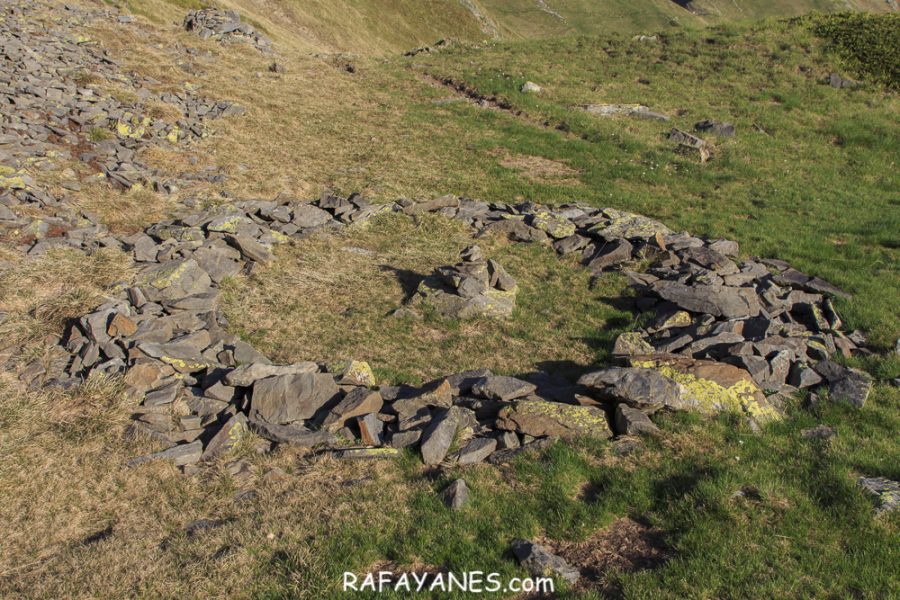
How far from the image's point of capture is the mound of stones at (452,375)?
1006 cm

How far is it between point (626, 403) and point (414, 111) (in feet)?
86.5

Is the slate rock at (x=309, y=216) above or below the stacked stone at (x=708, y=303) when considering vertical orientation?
below

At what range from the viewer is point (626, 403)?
10.4m

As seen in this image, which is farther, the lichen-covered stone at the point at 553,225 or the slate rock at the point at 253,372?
the lichen-covered stone at the point at 553,225

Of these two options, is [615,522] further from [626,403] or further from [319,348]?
[319,348]

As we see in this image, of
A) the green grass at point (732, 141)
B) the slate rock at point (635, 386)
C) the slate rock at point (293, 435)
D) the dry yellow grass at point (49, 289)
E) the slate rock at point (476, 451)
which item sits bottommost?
the dry yellow grass at point (49, 289)

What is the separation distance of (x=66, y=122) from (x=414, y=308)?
1725 cm

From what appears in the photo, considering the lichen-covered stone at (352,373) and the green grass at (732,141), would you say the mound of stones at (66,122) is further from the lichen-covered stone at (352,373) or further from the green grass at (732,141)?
the green grass at (732,141)

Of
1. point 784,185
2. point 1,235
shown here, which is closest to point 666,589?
point 1,235

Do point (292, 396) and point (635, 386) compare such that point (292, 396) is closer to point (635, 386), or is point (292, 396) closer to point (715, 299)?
point (635, 386)

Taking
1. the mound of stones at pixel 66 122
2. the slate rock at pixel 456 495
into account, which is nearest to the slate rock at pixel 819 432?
the slate rock at pixel 456 495

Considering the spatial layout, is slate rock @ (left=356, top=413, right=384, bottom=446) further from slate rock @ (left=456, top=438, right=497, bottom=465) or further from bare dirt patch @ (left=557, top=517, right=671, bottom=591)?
bare dirt patch @ (left=557, top=517, right=671, bottom=591)

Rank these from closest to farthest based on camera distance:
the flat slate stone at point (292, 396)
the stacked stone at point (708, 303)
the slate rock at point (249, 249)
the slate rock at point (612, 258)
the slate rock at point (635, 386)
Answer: the slate rock at point (635, 386), the flat slate stone at point (292, 396), the stacked stone at point (708, 303), the slate rock at point (249, 249), the slate rock at point (612, 258)

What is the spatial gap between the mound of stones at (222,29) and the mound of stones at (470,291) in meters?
32.2
